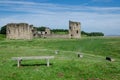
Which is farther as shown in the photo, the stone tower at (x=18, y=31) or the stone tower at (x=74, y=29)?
the stone tower at (x=74, y=29)

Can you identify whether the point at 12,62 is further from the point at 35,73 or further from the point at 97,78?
the point at 97,78

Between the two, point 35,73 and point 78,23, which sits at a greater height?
point 78,23

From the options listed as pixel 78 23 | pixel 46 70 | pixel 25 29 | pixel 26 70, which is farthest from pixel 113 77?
pixel 78 23

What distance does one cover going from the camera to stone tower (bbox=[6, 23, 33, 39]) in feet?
322

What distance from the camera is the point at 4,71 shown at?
93.1ft

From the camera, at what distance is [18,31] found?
98938 mm

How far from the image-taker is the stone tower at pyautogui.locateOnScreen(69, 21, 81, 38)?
109 meters

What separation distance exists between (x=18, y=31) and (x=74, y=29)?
22.1 m

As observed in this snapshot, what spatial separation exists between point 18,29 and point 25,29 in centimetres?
233

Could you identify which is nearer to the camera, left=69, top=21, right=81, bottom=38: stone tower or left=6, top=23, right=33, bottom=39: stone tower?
left=6, top=23, right=33, bottom=39: stone tower

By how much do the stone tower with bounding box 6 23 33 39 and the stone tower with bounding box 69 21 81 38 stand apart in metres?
17.2

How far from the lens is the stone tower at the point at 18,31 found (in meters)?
98.2

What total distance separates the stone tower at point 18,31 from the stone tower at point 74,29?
17.2 metres

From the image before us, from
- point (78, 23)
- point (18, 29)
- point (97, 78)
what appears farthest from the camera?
point (78, 23)
